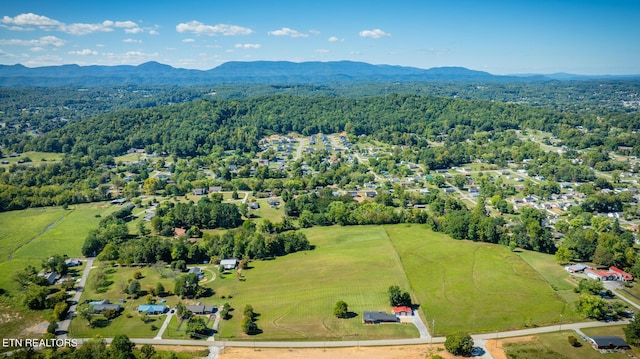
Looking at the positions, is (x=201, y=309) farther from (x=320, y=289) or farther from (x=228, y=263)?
(x=320, y=289)

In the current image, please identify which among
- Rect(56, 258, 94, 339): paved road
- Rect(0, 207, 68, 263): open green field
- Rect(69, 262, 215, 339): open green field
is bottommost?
Rect(0, 207, 68, 263): open green field

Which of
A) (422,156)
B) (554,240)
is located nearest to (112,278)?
(554,240)

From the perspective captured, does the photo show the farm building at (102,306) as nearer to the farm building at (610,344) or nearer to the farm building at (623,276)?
the farm building at (610,344)

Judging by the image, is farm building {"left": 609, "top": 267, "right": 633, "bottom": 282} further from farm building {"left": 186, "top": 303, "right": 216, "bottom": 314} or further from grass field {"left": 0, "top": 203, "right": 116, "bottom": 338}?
grass field {"left": 0, "top": 203, "right": 116, "bottom": 338}

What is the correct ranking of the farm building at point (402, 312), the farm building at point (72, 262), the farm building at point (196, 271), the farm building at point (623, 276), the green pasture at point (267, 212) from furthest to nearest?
1. the green pasture at point (267, 212)
2. the farm building at point (72, 262)
3. the farm building at point (196, 271)
4. the farm building at point (623, 276)
5. the farm building at point (402, 312)

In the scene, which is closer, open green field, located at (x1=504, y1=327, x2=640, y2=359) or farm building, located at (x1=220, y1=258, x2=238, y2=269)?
open green field, located at (x1=504, y1=327, x2=640, y2=359)

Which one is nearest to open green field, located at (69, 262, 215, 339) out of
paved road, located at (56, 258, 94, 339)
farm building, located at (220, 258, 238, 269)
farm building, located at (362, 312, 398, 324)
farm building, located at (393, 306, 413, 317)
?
paved road, located at (56, 258, 94, 339)

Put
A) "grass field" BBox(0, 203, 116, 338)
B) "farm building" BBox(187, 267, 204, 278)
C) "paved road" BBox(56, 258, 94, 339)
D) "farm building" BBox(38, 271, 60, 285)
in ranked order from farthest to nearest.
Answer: "farm building" BBox(187, 267, 204, 278), "farm building" BBox(38, 271, 60, 285), "grass field" BBox(0, 203, 116, 338), "paved road" BBox(56, 258, 94, 339)

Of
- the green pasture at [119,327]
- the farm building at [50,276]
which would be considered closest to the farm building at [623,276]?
the green pasture at [119,327]
